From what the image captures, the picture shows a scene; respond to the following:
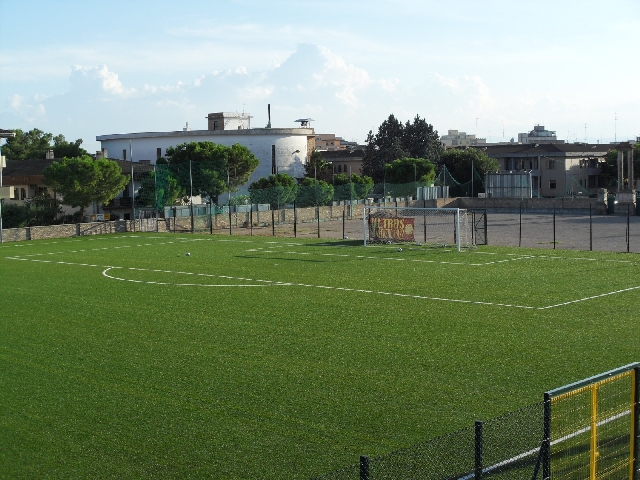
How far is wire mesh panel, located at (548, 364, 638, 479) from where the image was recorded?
9781 mm

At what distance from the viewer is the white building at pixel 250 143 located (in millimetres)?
97750

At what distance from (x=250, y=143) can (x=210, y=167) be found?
1276 inches

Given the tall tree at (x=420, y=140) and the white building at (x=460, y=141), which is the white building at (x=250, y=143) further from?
the white building at (x=460, y=141)

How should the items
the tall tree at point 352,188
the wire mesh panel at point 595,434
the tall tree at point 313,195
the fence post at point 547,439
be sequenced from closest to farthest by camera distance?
the fence post at point 547,439 → the wire mesh panel at point 595,434 → the tall tree at point 313,195 → the tall tree at point 352,188

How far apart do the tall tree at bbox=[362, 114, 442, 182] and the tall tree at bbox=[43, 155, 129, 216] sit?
5845 cm

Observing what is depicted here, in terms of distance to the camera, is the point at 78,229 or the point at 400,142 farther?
the point at 400,142

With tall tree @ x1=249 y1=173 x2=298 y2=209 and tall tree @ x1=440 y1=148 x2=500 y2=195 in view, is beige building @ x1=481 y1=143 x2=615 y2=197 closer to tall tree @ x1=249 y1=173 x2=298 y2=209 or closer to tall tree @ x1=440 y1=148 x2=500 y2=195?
tall tree @ x1=440 y1=148 x2=500 y2=195

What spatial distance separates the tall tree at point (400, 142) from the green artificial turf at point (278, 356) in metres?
76.5

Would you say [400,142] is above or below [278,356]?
above

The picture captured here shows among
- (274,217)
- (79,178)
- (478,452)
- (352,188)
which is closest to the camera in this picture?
(478,452)

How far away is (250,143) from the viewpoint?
97.8 m

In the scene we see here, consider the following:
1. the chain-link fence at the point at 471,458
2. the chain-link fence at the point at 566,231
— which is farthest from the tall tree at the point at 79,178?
the chain-link fence at the point at 471,458

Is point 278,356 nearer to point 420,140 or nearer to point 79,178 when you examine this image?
point 79,178

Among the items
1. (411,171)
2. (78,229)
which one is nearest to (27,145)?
(411,171)
